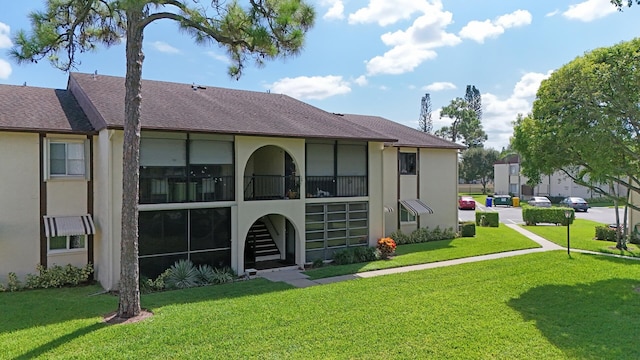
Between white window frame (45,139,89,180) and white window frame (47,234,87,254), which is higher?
white window frame (45,139,89,180)

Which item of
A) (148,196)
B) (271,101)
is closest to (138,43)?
(148,196)

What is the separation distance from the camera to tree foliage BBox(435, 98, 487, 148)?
83.2 m

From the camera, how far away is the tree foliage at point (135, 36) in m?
10.5

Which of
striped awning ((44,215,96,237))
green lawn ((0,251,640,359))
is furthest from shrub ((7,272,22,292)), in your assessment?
striped awning ((44,215,96,237))

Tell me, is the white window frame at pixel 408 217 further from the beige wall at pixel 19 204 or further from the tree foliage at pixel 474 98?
the tree foliage at pixel 474 98

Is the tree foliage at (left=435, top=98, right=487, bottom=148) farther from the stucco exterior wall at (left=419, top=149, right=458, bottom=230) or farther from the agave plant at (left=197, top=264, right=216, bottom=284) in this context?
the agave plant at (left=197, top=264, right=216, bottom=284)

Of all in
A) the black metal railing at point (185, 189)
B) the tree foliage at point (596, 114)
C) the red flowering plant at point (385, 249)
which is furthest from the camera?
the red flowering plant at point (385, 249)

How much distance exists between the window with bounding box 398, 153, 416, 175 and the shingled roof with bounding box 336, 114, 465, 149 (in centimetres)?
76

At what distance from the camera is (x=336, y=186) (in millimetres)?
19078

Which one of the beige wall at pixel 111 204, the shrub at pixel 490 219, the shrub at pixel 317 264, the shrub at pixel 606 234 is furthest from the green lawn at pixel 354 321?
the shrub at pixel 490 219

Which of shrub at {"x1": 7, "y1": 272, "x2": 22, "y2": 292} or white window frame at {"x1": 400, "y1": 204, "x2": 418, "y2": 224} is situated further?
white window frame at {"x1": 400, "y1": 204, "x2": 418, "y2": 224}

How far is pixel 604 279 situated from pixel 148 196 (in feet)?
54.7

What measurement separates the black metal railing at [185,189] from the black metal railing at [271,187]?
1477 mm

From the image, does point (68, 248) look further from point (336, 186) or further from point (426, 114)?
point (426, 114)
